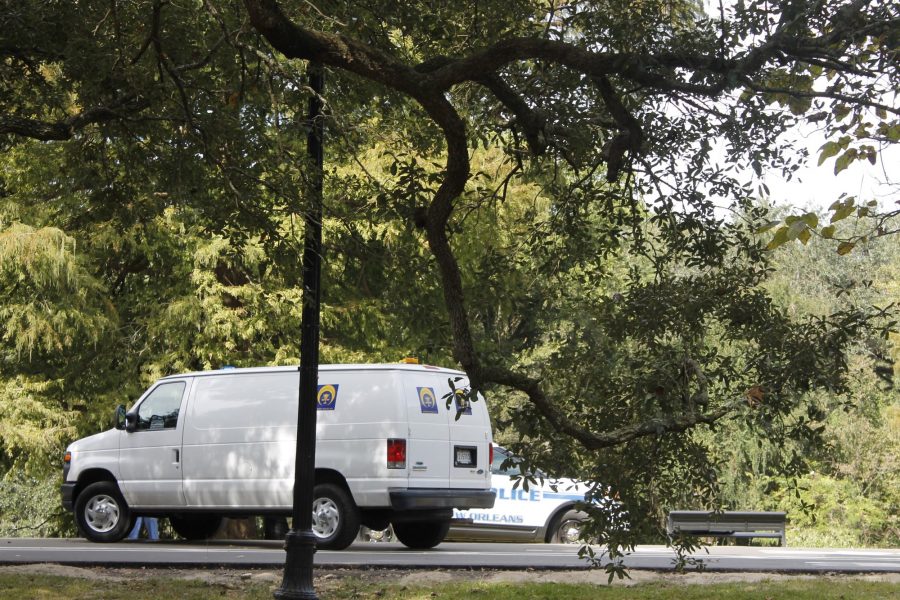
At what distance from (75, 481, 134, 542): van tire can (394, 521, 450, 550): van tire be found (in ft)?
13.0

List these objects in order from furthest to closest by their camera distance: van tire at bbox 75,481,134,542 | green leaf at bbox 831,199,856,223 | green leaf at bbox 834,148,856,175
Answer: van tire at bbox 75,481,134,542
green leaf at bbox 834,148,856,175
green leaf at bbox 831,199,856,223

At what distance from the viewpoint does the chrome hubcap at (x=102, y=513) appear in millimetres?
16328

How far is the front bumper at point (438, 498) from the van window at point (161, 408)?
351cm

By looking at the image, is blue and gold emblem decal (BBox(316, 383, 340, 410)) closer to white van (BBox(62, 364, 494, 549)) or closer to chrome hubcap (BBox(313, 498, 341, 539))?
white van (BBox(62, 364, 494, 549))

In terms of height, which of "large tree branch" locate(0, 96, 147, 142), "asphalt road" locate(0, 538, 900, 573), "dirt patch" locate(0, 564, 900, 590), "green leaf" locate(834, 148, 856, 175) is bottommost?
"dirt patch" locate(0, 564, 900, 590)

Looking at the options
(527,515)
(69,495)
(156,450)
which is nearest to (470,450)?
(156,450)

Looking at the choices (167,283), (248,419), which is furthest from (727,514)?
(167,283)

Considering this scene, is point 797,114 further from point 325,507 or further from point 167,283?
point 167,283

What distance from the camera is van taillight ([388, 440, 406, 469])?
14289 mm

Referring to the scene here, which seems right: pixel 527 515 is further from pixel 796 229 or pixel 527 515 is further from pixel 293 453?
pixel 796 229

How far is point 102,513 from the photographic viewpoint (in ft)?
53.8

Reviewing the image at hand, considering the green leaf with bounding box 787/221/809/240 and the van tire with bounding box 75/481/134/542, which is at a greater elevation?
the green leaf with bounding box 787/221/809/240

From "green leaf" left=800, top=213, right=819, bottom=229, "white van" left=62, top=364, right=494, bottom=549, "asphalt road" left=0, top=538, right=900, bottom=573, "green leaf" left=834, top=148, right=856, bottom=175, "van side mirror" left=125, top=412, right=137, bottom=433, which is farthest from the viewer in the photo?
"van side mirror" left=125, top=412, right=137, bottom=433

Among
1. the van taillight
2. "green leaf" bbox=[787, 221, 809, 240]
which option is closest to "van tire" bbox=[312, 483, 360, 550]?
the van taillight
